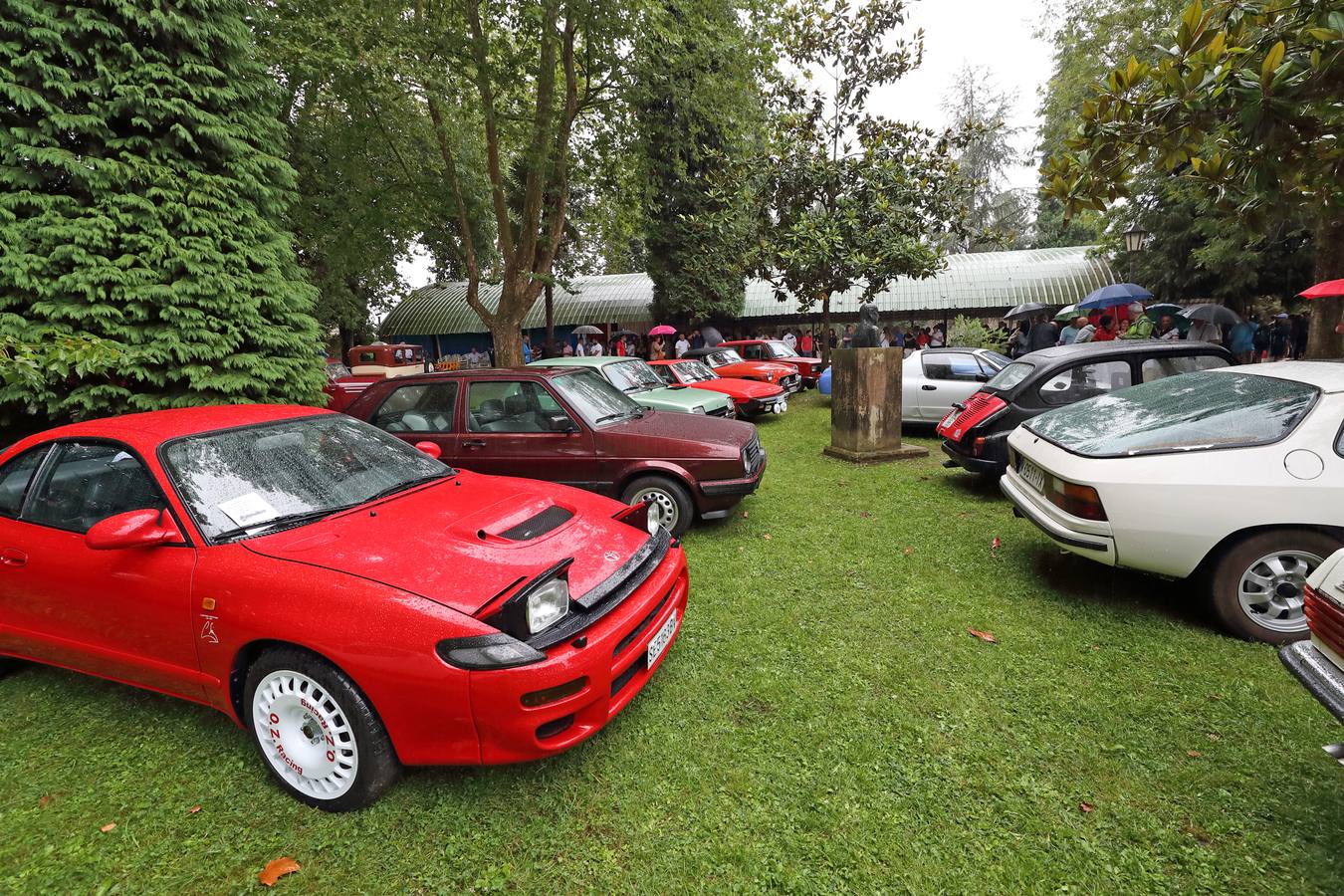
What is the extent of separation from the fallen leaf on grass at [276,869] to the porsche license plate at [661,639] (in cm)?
145

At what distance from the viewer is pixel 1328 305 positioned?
30.2 feet

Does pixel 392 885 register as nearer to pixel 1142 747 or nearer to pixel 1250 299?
A: pixel 1142 747

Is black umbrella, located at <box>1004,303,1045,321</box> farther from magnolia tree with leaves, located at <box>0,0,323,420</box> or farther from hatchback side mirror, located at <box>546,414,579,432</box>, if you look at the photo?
magnolia tree with leaves, located at <box>0,0,323,420</box>

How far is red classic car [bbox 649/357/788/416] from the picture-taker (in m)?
11.4

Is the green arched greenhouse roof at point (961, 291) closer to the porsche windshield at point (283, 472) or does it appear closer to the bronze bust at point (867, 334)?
the bronze bust at point (867, 334)

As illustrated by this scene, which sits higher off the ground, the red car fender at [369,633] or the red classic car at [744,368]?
the red classic car at [744,368]

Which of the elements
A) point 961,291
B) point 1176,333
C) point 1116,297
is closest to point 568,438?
point 1176,333

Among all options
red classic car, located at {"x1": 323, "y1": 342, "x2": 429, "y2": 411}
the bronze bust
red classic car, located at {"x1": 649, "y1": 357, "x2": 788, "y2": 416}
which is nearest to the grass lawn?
the bronze bust

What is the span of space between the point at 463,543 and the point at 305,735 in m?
0.94

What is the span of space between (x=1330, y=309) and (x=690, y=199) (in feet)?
51.1

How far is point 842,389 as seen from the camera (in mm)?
8156

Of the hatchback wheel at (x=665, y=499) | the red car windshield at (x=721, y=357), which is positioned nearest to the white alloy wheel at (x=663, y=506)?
the hatchback wheel at (x=665, y=499)

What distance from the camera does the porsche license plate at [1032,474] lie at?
3.96 metres

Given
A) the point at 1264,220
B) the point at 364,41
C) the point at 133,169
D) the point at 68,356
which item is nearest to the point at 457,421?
the point at 68,356
